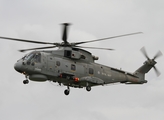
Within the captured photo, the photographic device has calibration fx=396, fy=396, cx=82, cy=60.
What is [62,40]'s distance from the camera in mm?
42750

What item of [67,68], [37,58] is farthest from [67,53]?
[37,58]

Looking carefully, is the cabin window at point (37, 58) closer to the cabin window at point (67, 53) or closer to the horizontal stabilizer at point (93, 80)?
the cabin window at point (67, 53)

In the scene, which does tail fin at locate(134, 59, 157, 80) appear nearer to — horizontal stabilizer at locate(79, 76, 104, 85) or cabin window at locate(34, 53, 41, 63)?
horizontal stabilizer at locate(79, 76, 104, 85)

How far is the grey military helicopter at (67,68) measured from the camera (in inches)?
1591

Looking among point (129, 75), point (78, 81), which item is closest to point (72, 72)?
point (78, 81)

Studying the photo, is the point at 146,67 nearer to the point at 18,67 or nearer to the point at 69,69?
the point at 69,69

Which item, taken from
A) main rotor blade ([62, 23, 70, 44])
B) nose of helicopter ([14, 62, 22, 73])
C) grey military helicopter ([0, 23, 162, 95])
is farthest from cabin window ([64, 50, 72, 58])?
nose of helicopter ([14, 62, 22, 73])

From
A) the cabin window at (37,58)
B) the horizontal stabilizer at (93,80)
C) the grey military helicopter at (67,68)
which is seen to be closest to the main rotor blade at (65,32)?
the grey military helicopter at (67,68)

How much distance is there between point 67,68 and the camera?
1672 inches

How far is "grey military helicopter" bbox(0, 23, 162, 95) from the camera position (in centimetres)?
4041

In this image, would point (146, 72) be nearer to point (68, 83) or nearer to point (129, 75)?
point (129, 75)

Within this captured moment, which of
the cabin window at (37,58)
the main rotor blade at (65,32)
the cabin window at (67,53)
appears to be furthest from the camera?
the cabin window at (67,53)

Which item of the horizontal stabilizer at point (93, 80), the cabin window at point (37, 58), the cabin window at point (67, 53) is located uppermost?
the cabin window at point (67, 53)

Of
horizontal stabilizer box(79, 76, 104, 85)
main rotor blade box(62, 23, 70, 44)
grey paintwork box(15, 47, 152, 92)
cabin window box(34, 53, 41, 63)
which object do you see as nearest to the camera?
main rotor blade box(62, 23, 70, 44)
